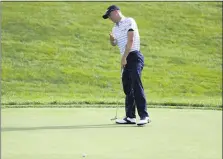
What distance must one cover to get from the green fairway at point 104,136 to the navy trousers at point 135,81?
0.79 ft

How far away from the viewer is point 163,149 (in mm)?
4316

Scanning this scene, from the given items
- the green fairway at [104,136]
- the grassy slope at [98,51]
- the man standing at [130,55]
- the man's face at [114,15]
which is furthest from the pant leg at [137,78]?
the grassy slope at [98,51]

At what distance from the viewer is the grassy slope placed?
51.5 feet

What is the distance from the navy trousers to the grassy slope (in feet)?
21.9

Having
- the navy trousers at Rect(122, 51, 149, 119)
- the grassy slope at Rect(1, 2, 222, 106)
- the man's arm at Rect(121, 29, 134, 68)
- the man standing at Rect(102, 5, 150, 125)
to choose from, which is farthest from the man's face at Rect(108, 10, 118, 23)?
the grassy slope at Rect(1, 2, 222, 106)

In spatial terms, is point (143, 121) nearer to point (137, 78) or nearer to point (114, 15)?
point (137, 78)

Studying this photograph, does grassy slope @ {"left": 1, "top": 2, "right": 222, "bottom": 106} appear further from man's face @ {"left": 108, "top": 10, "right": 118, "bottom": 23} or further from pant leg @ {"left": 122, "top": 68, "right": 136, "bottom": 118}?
man's face @ {"left": 108, "top": 10, "right": 118, "bottom": 23}

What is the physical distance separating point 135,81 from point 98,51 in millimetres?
13155

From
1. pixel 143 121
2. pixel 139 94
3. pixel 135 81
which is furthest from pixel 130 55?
pixel 143 121

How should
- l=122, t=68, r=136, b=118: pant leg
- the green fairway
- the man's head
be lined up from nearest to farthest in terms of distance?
the green fairway → the man's head → l=122, t=68, r=136, b=118: pant leg

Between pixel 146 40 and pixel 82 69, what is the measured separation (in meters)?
4.20

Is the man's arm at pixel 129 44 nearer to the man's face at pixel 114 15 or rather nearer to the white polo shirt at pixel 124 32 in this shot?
the white polo shirt at pixel 124 32

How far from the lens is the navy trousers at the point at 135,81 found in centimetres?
604

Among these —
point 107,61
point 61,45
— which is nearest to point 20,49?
point 61,45
